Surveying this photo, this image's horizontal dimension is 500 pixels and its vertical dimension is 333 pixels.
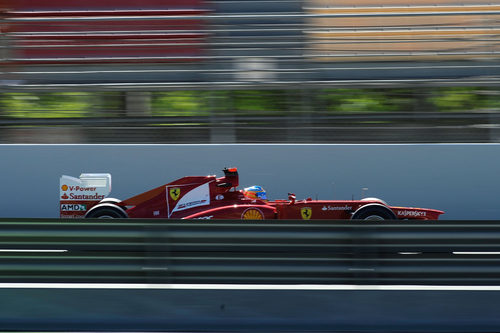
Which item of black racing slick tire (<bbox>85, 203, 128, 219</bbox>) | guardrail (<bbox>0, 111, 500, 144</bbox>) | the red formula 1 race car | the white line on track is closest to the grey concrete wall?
guardrail (<bbox>0, 111, 500, 144</bbox>)

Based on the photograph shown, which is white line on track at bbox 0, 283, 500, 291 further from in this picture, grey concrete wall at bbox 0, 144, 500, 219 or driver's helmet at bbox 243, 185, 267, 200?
grey concrete wall at bbox 0, 144, 500, 219

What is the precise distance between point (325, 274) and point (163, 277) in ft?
3.77

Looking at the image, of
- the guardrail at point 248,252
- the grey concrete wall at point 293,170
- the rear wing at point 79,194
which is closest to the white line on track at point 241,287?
the guardrail at point 248,252

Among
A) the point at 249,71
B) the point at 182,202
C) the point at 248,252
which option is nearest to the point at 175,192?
the point at 182,202

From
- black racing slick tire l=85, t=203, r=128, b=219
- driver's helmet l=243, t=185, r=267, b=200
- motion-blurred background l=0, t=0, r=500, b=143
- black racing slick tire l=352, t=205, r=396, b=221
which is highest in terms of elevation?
motion-blurred background l=0, t=0, r=500, b=143

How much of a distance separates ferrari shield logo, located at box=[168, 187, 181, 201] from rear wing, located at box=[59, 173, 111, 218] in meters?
0.92

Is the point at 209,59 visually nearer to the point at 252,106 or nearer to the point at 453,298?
→ the point at 252,106

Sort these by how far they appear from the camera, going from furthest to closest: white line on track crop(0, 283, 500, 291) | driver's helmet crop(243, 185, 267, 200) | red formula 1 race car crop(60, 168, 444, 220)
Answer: driver's helmet crop(243, 185, 267, 200)
red formula 1 race car crop(60, 168, 444, 220)
white line on track crop(0, 283, 500, 291)

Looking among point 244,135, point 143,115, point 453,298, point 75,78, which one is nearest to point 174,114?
point 143,115

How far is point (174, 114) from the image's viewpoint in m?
10.4

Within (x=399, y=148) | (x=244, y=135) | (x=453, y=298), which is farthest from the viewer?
(x=244, y=135)

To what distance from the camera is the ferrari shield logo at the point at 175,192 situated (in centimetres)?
820

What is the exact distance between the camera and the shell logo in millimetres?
7840

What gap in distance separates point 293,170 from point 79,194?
3280 mm
